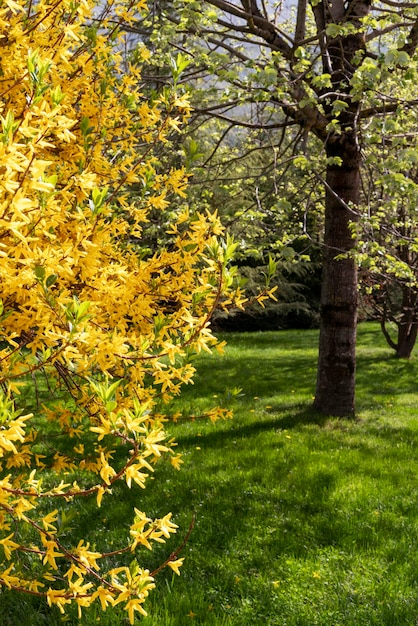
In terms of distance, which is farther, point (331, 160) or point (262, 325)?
point (262, 325)

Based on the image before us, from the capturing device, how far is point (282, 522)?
458 centimetres

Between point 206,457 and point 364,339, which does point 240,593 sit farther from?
point 364,339

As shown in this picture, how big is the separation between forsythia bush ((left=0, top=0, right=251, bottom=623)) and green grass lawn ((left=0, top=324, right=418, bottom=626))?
2.56 ft

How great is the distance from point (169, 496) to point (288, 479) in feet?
3.63

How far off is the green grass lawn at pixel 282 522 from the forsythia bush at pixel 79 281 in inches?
30.7

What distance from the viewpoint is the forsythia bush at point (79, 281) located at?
174 cm

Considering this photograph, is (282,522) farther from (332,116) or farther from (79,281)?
(332,116)

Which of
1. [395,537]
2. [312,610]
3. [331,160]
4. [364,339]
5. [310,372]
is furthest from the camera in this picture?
[364,339]

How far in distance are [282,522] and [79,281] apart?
2.93 meters

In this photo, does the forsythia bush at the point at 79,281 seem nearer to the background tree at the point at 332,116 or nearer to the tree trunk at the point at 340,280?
the background tree at the point at 332,116

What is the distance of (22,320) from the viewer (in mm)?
2078

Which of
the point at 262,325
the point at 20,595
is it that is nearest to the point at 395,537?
the point at 20,595

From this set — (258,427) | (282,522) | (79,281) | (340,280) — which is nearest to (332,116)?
(340,280)

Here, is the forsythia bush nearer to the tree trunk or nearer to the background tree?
the background tree
